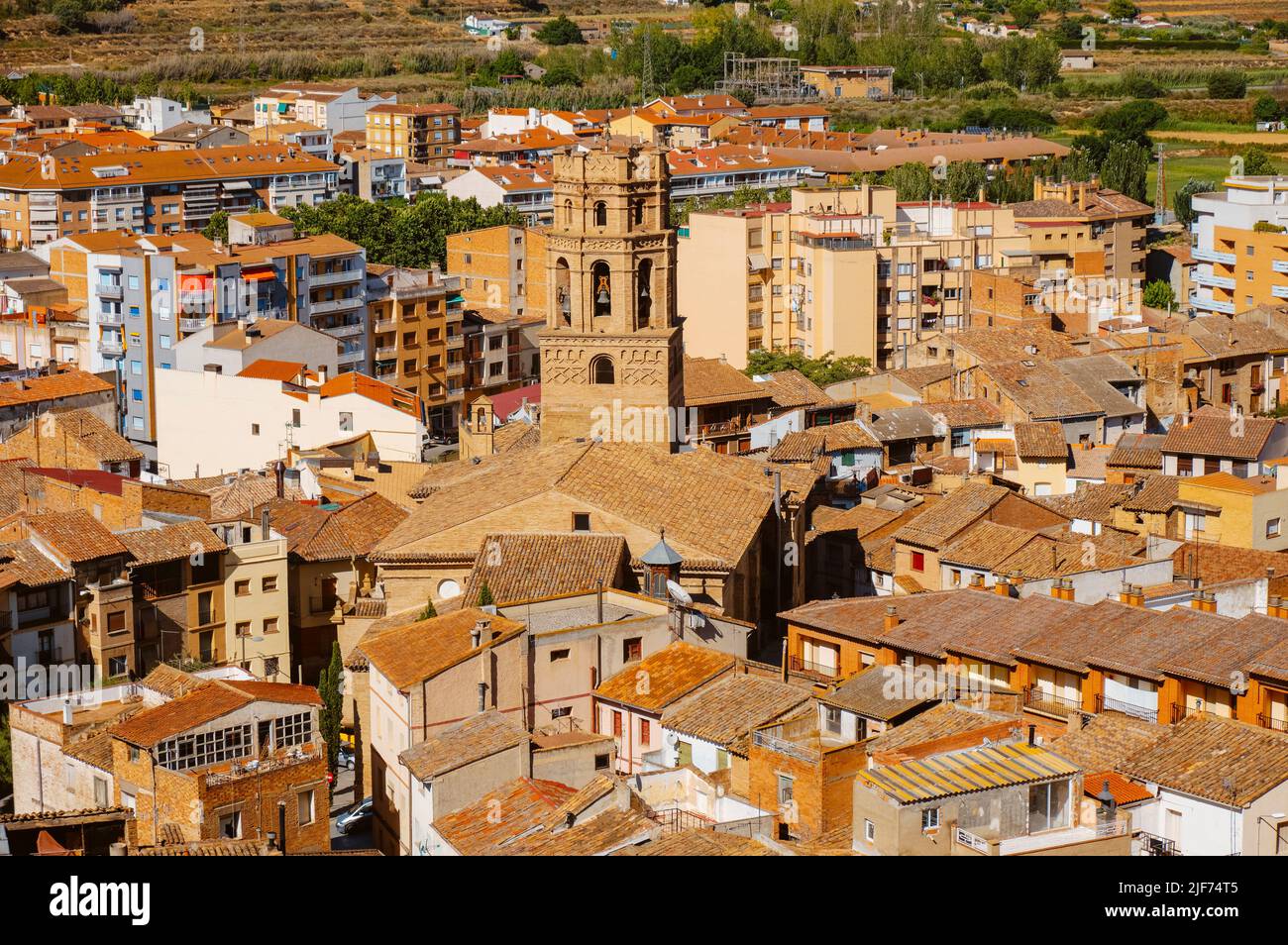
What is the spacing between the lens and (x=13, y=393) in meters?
48.2

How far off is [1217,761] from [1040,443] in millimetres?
23447

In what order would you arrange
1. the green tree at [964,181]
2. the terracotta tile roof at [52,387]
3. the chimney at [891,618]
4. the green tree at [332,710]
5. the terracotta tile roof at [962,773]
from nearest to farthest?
the terracotta tile roof at [962,773]
the green tree at [332,710]
the chimney at [891,618]
the terracotta tile roof at [52,387]
the green tree at [964,181]

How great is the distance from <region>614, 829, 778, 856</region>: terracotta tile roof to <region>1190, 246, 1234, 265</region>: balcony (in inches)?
2033

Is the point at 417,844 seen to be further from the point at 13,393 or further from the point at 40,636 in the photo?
the point at 13,393

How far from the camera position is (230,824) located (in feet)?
69.4

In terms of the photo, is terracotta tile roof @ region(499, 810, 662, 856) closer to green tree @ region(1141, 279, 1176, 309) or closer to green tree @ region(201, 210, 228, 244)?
green tree @ region(1141, 279, 1176, 309)

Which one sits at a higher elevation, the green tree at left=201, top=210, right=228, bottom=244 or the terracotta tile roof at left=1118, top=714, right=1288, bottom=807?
the terracotta tile roof at left=1118, top=714, right=1288, bottom=807

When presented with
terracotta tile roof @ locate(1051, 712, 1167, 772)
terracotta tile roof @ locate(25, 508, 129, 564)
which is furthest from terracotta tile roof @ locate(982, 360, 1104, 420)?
terracotta tile roof @ locate(1051, 712, 1167, 772)

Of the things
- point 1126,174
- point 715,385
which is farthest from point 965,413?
point 1126,174

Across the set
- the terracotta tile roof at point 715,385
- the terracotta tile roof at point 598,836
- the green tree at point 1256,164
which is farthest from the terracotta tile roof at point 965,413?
the green tree at point 1256,164

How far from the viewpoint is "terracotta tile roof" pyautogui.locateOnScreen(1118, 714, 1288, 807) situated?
1941cm

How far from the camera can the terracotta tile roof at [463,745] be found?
69.4 feet

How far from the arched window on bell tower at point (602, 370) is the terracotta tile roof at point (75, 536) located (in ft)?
24.1

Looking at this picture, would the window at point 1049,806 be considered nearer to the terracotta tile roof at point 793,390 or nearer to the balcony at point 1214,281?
the terracotta tile roof at point 793,390
